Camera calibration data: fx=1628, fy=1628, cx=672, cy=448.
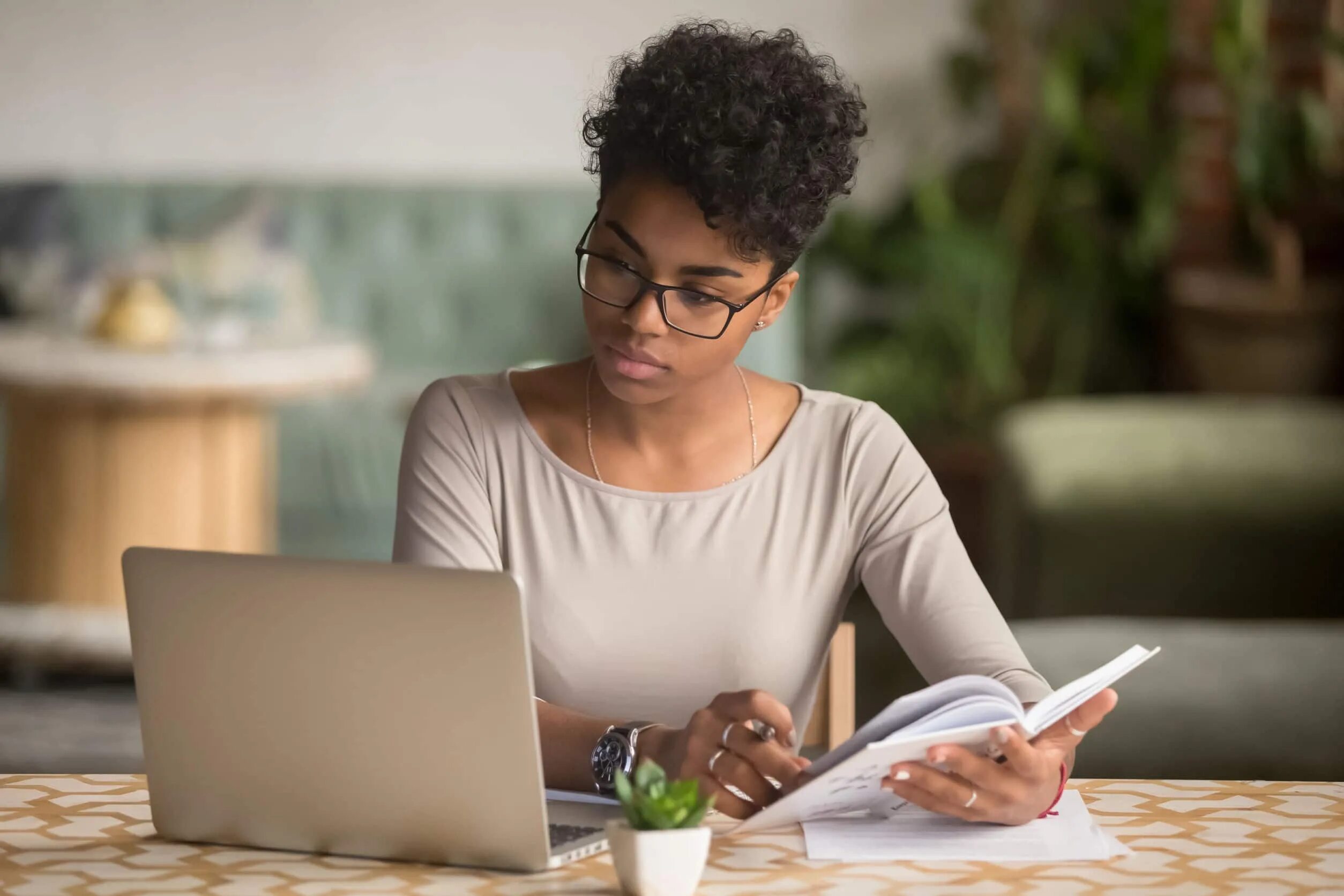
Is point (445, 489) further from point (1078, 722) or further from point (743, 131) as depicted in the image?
point (1078, 722)

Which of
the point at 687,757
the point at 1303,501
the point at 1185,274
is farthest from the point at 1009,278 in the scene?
the point at 687,757

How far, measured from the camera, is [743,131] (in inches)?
55.2

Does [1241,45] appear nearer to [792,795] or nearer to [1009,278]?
[1009,278]

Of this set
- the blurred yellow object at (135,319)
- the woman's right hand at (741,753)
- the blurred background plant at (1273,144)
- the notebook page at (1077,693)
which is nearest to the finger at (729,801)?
the woman's right hand at (741,753)

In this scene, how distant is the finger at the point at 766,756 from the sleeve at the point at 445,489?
1.20 feet

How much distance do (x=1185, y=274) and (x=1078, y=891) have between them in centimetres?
383

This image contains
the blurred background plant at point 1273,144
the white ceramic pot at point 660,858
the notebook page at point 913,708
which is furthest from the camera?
the blurred background plant at point 1273,144

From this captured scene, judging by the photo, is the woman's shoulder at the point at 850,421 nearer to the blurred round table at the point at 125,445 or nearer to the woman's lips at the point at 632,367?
the woman's lips at the point at 632,367

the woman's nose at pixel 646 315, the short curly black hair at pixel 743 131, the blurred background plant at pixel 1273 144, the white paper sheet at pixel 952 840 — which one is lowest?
the white paper sheet at pixel 952 840

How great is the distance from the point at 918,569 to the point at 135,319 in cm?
283

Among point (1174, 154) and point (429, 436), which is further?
point (1174, 154)

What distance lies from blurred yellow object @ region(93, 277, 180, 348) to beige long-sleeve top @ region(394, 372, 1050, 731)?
2497mm

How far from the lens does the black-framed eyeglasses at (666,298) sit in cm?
140

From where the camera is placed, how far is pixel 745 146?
1408 millimetres
